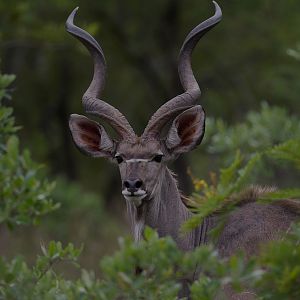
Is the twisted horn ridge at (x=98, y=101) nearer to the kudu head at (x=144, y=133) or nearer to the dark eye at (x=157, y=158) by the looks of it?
the kudu head at (x=144, y=133)

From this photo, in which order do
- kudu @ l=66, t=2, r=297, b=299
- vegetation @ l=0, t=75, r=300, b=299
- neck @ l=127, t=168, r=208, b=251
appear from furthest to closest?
neck @ l=127, t=168, r=208, b=251
kudu @ l=66, t=2, r=297, b=299
vegetation @ l=0, t=75, r=300, b=299

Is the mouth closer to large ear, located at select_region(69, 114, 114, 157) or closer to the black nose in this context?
the black nose

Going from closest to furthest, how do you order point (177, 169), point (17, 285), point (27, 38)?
point (17, 285), point (27, 38), point (177, 169)

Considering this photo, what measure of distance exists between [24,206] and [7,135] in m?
1.15

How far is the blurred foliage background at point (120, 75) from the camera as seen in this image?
16.1 meters

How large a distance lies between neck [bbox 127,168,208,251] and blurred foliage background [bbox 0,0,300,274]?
17.9ft

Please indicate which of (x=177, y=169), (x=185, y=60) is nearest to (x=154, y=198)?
(x=185, y=60)

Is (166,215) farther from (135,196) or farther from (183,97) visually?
(183,97)

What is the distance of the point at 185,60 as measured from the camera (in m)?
7.90

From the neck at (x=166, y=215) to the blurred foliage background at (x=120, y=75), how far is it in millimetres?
5446

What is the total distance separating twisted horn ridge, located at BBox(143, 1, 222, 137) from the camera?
7598 mm

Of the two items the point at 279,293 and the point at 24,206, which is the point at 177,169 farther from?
the point at 279,293

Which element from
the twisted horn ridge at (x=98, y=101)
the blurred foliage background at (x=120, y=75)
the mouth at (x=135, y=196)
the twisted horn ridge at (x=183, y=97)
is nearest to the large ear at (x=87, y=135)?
the twisted horn ridge at (x=98, y=101)

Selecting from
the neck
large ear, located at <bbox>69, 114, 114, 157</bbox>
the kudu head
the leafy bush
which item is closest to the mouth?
the kudu head
